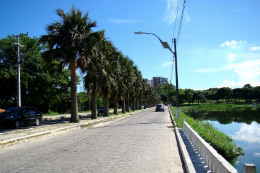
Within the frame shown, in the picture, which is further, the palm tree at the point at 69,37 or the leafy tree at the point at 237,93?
the leafy tree at the point at 237,93

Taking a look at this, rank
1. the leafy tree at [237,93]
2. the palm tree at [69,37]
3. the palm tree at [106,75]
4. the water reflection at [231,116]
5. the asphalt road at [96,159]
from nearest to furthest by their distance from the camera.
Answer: the asphalt road at [96,159] → the palm tree at [69,37] → the palm tree at [106,75] → the water reflection at [231,116] → the leafy tree at [237,93]

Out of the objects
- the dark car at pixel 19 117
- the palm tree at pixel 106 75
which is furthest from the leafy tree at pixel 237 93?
the dark car at pixel 19 117

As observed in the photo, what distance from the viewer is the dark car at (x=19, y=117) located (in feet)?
51.0

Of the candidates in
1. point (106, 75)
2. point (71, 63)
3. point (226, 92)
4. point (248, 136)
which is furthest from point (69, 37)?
point (226, 92)

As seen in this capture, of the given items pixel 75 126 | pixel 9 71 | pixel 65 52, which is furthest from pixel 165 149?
pixel 9 71

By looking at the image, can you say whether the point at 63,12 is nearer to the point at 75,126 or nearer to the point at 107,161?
the point at 75,126

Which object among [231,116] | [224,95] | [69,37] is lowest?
[231,116]

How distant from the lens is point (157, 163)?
22.1 ft

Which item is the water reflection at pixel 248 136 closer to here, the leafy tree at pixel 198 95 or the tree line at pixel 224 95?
the tree line at pixel 224 95

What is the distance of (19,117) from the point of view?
16.2 meters

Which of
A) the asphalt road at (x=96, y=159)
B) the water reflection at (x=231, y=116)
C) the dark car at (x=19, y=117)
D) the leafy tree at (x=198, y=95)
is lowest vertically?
the water reflection at (x=231, y=116)

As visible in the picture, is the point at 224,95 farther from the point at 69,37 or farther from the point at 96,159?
the point at 96,159

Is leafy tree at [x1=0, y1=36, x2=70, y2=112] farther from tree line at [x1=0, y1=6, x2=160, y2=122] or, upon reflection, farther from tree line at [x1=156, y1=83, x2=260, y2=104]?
tree line at [x1=156, y1=83, x2=260, y2=104]

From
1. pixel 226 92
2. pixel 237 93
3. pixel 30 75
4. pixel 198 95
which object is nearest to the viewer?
pixel 30 75
